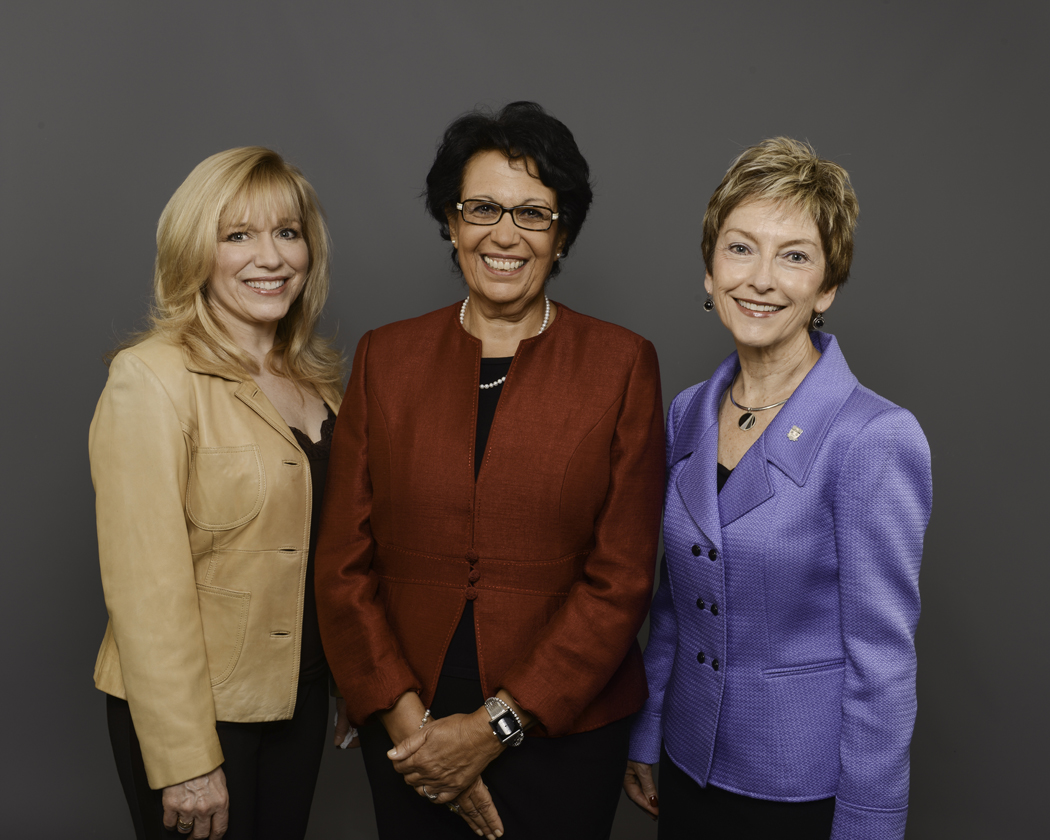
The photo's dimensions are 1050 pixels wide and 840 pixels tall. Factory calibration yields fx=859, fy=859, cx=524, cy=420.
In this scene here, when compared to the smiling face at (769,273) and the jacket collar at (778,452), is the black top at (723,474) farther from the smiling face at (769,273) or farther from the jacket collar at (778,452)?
the smiling face at (769,273)

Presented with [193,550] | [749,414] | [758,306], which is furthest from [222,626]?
[758,306]

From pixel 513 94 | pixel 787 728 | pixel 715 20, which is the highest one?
pixel 715 20

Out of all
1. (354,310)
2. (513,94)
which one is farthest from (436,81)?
(354,310)

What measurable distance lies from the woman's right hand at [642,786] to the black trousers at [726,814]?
118 millimetres

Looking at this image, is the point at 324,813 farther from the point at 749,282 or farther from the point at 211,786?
the point at 749,282

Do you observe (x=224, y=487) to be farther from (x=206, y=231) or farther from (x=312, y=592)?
(x=206, y=231)

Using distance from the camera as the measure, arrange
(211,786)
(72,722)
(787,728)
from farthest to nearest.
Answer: (72,722) → (211,786) → (787,728)

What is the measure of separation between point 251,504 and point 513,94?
78.2 inches

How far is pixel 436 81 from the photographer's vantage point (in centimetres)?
330

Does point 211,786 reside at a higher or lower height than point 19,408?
lower

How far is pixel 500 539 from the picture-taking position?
6.22 ft

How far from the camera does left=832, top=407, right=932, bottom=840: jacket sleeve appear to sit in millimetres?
1646

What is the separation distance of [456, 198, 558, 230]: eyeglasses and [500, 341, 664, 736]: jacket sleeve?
0.38 meters

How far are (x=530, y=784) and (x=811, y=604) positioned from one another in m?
0.74
